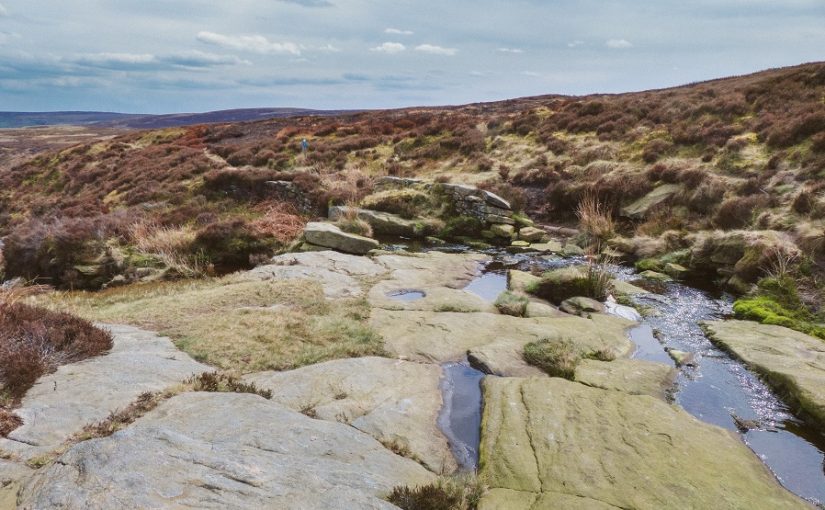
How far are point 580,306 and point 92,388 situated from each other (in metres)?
9.97

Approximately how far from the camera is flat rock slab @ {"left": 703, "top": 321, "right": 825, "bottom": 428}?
7.10 meters

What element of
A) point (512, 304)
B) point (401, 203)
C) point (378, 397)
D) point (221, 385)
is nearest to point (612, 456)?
point (378, 397)

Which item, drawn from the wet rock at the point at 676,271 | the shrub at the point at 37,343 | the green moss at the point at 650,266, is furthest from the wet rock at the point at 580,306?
the shrub at the point at 37,343

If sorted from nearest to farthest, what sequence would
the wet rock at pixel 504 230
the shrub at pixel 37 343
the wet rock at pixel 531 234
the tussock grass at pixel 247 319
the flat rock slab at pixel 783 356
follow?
the shrub at pixel 37 343, the flat rock slab at pixel 783 356, the tussock grass at pixel 247 319, the wet rock at pixel 531 234, the wet rock at pixel 504 230

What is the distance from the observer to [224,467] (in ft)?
12.9

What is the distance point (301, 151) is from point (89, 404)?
1200 inches

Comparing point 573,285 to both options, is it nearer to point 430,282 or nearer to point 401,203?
point 430,282

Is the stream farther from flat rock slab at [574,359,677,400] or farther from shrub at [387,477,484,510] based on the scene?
shrub at [387,477,484,510]

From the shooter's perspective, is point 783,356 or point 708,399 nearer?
point 708,399

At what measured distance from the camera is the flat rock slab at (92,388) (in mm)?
4820

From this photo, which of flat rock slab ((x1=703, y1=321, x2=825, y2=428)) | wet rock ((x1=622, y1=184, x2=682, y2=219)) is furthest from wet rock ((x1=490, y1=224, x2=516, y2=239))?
flat rock slab ((x1=703, y1=321, x2=825, y2=428))

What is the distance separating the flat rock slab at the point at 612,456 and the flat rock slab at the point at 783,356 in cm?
195

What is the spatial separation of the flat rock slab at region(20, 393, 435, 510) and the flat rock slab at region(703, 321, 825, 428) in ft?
20.2

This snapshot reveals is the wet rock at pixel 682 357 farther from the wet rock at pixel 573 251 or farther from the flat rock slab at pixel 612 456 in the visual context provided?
the wet rock at pixel 573 251
